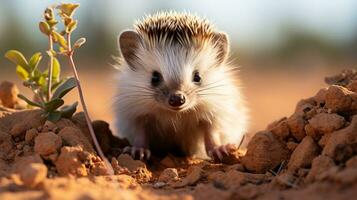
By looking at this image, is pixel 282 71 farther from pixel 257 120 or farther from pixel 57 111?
pixel 57 111

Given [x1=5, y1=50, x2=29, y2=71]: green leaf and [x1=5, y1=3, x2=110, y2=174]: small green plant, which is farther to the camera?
[x1=5, y1=50, x2=29, y2=71]: green leaf

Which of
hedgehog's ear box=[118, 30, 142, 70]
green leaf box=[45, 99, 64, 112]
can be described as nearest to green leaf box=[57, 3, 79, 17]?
green leaf box=[45, 99, 64, 112]

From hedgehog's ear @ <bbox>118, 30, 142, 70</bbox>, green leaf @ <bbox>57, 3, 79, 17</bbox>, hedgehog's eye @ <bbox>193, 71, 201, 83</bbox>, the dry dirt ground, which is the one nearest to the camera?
the dry dirt ground

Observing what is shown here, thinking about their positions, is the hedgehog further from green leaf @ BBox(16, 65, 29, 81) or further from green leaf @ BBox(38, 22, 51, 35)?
green leaf @ BBox(38, 22, 51, 35)

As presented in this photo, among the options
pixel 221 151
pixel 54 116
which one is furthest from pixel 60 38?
pixel 221 151

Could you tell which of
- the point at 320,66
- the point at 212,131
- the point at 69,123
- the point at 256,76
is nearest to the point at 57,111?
the point at 69,123

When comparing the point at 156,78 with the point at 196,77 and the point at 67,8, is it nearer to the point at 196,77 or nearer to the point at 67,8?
the point at 196,77

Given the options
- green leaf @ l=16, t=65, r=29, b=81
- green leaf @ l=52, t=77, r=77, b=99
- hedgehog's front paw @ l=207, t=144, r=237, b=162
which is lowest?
hedgehog's front paw @ l=207, t=144, r=237, b=162
